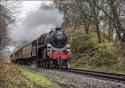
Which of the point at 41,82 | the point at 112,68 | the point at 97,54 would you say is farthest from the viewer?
the point at 97,54

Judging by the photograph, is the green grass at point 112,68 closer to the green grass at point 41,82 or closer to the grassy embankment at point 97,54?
the grassy embankment at point 97,54

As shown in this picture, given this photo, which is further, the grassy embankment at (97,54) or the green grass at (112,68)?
the grassy embankment at (97,54)

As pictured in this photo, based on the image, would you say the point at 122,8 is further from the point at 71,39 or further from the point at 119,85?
the point at 119,85

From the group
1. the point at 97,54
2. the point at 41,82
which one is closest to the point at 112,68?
the point at 97,54

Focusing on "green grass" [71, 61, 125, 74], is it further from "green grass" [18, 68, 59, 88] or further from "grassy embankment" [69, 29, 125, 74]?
"green grass" [18, 68, 59, 88]

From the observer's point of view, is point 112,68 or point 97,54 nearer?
point 112,68

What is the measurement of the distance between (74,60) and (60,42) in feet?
23.5

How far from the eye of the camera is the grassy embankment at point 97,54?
2776 cm

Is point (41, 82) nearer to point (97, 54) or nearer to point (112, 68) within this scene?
point (112, 68)

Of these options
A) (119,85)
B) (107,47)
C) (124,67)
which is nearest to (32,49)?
(107,47)

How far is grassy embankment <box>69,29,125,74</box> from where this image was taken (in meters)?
27.8

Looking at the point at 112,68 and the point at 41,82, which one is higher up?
the point at 112,68

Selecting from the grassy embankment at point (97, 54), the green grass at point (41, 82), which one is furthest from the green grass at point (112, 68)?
the green grass at point (41, 82)

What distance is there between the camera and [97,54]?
109 feet
